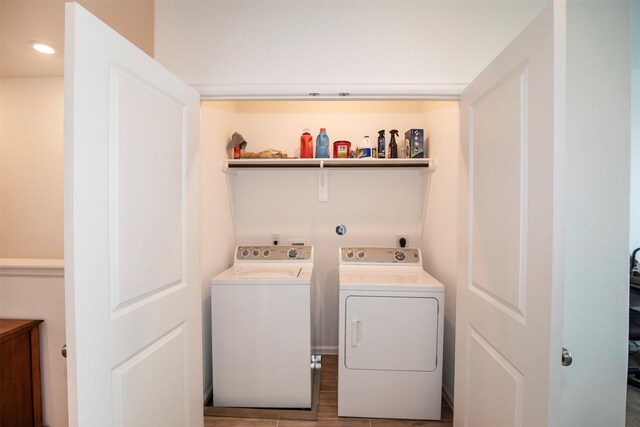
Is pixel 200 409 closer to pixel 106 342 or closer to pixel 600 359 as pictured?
pixel 106 342

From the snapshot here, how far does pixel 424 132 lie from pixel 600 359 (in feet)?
6.45

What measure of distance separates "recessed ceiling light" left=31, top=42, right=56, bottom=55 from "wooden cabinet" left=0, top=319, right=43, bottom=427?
2079mm

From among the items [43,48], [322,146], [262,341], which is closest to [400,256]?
[322,146]

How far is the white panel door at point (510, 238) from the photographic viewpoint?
844mm

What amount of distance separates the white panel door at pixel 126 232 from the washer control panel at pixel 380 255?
1.42 metres

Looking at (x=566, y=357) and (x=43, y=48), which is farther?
(x=43, y=48)

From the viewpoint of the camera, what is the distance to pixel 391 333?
74.9 inches

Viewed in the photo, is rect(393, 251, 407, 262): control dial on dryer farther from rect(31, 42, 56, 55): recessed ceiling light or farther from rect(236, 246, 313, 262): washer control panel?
rect(31, 42, 56, 55): recessed ceiling light

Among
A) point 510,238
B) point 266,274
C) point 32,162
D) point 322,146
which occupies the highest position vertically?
point 322,146

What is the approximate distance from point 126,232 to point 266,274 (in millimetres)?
1246

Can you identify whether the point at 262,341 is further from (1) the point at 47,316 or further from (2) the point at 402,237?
(2) the point at 402,237

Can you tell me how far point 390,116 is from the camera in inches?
108

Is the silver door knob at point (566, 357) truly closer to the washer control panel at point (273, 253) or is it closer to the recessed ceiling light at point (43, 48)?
the washer control panel at point (273, 253)

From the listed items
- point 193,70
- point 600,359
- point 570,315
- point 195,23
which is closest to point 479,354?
point 570,315
